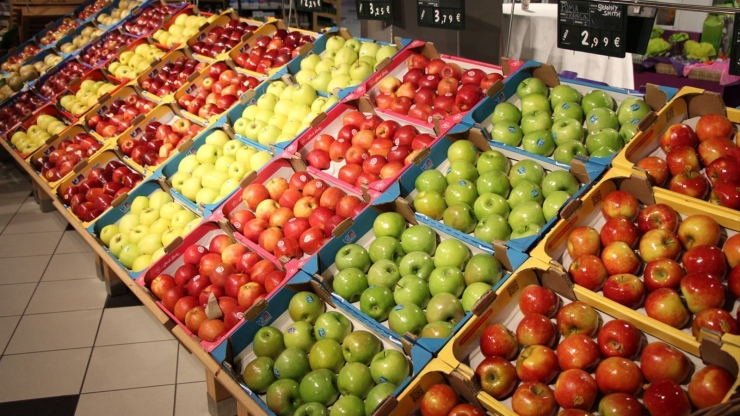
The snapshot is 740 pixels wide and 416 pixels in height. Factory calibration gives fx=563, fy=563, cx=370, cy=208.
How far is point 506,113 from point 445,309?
42.9 inches

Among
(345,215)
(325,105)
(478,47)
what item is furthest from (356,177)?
(478,47)

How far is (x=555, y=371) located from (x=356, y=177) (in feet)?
4.79

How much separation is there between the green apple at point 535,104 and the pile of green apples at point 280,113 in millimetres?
1214

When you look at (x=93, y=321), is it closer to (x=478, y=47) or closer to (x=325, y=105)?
(x=325, y=105)

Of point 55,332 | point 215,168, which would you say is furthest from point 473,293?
point 55,332

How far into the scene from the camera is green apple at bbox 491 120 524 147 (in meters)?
2.58

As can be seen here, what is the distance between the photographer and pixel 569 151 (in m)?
2.37

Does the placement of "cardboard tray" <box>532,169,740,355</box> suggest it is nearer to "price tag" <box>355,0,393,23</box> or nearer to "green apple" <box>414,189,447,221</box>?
"green apple" <box>414,189,447,221</box>

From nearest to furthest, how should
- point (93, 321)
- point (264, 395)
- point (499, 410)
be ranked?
point (499, 410) < point (264, 395) < point (93, 321)

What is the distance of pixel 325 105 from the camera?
348cm

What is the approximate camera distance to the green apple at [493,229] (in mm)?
2221

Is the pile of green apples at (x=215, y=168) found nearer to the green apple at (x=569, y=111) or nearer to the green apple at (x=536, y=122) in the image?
the green apple at (x=536, y=122)

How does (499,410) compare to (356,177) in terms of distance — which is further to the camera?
(356,177)

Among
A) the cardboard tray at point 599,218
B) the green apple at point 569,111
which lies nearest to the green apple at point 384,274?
the cardboard tray at point 599,218
